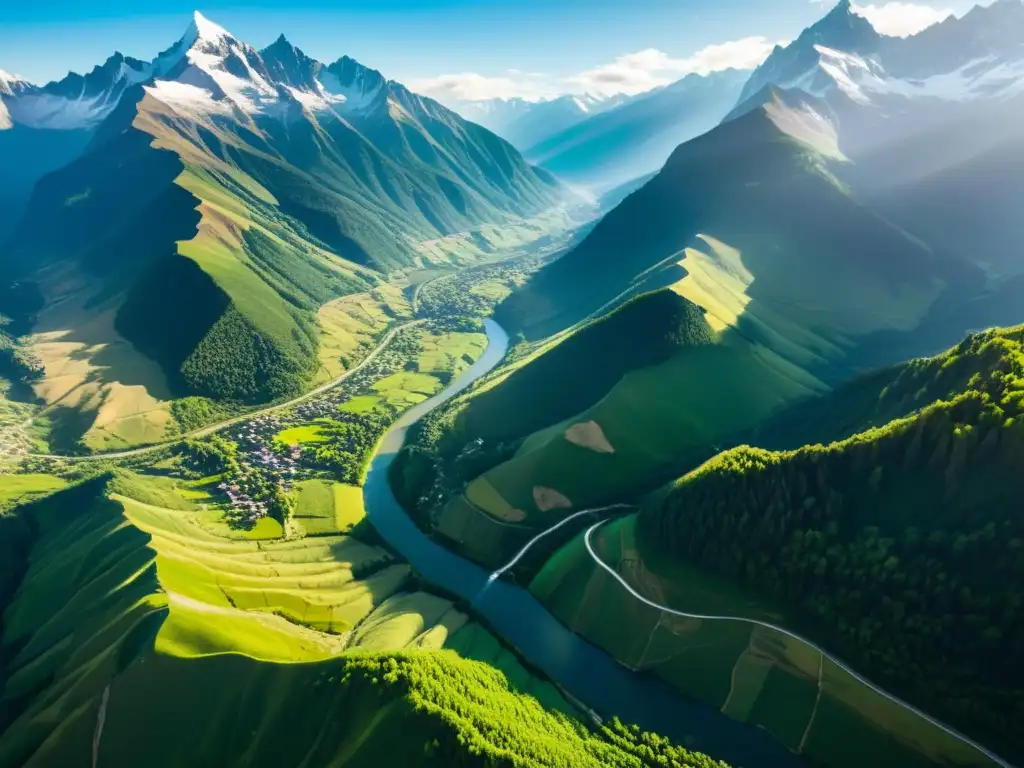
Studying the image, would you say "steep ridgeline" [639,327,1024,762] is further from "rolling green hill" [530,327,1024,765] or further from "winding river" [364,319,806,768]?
"winding river" [364,319,806,768]

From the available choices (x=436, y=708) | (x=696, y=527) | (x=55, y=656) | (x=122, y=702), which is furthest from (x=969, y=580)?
(x=55, y=656)

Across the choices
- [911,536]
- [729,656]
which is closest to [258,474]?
[729,656]

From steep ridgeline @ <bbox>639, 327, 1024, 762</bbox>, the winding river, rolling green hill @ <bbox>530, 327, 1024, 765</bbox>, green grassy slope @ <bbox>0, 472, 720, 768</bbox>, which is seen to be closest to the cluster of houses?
green grassy slope @ <bbox>0, 472, 720, 768</bbox>

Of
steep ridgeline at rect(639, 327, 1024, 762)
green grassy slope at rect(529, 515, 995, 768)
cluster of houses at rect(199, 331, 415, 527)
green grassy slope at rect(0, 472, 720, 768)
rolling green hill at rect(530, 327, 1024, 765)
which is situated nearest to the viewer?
green grassy slope at rect(0, 472, 720, 768)

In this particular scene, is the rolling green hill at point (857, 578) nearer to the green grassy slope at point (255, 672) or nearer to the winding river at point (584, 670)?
the winding river at point (584, 670)

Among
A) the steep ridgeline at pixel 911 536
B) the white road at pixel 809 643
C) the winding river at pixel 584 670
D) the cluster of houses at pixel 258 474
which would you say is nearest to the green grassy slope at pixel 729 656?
the white road at pixel 809 643

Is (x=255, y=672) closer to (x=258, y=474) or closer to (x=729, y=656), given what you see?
(x=729, y=656)

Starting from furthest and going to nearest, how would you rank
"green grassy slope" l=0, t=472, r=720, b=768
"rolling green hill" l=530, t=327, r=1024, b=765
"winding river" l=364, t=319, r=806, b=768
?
"winding river" l=364, t=319, r=806, b=768 < "rolling green hill" l=530, t=327, r=1024, b=765 < "green grassy slope" l=0, t=472, r=720, b=768
